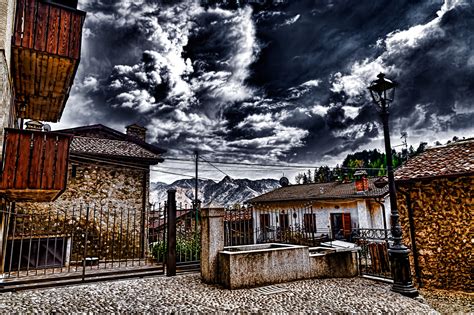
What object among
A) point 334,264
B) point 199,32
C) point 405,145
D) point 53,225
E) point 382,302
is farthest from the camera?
point 405,145

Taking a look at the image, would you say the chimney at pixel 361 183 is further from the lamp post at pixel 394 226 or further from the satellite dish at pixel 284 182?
the lamp post at pixel 394 226

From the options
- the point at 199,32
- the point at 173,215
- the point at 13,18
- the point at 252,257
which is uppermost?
the point at 199,32

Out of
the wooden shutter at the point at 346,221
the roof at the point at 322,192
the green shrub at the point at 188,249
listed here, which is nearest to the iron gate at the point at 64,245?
the green shrub at the point at 188,249

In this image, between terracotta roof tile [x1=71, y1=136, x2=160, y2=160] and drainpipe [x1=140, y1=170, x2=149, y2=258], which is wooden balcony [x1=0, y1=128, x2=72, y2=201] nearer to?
terracotta roof tile [x1=71, y1=136, x2=160, y2=160]

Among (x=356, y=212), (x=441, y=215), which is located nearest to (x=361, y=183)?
(x=356, y=212)

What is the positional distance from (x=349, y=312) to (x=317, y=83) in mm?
14953

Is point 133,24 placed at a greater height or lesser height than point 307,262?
greater

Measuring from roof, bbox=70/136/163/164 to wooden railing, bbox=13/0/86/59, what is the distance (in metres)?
6.17

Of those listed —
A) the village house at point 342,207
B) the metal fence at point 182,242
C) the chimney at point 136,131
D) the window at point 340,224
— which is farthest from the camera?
the window at point 340,224

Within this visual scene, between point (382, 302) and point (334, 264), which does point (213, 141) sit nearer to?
point (334, 264)

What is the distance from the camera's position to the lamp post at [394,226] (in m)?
5.92

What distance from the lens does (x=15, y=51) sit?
279 inches

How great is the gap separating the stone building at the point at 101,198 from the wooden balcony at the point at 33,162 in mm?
4981

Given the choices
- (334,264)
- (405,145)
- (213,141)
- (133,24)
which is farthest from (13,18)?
(405,145)
